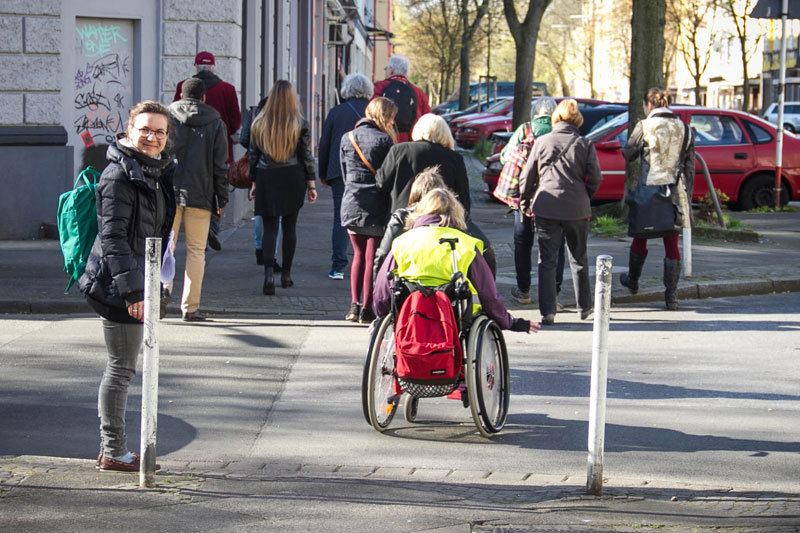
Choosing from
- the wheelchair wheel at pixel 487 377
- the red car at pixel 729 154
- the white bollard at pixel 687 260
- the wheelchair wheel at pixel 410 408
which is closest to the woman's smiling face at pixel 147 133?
the wheelchair wheel at pixel 487 377

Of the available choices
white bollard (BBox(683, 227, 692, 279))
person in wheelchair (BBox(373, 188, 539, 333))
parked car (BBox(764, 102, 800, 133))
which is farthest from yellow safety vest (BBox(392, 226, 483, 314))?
parked car (BBox(764, 102, 800, 133))

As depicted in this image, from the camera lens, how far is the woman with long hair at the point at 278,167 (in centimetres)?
1043

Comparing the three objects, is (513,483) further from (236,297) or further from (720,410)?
(236,297)

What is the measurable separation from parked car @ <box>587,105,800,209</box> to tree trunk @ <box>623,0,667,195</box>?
214 cm

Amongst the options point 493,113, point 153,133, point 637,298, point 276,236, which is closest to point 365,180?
point 276,236

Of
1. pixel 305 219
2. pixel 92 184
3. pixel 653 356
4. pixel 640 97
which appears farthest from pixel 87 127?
pixel 92 184

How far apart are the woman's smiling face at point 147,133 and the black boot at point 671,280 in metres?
6.06

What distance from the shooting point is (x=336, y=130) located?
10875 millimetres

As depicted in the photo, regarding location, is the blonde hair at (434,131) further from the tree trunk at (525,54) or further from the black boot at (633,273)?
the tree trunk at (525,54)

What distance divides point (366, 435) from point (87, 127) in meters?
9.22

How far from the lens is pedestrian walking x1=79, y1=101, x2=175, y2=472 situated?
530 centimetres

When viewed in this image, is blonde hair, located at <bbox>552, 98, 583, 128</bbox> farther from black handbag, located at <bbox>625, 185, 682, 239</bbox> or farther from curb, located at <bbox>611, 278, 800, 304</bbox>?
curb, located at <bbox>611, 278, 800, 304</bbox>

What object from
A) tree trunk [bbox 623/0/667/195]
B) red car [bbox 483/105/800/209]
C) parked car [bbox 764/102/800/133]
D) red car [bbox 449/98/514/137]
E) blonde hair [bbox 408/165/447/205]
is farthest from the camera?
parked car [bbox 764/102/800/133]

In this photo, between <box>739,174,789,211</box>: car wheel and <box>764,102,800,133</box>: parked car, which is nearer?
<box>739,174,789,211</box>: car wheel
